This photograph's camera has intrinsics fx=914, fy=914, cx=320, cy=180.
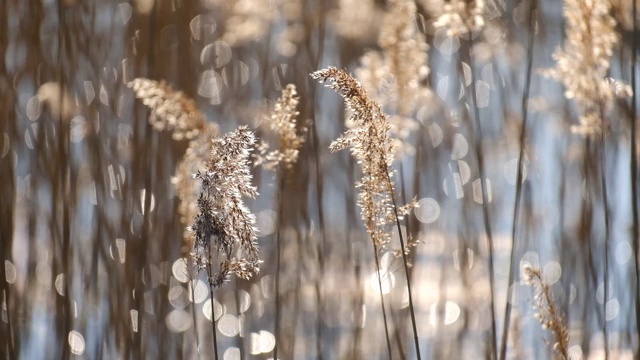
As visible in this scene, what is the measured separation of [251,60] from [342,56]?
0.88 feet

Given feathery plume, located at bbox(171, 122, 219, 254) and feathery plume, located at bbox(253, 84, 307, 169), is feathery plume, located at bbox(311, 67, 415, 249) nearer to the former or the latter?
feathery plume, located at bbox(253, 84, 307, 169)

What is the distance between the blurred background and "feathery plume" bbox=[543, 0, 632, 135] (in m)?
0.07

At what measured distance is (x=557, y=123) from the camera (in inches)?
101

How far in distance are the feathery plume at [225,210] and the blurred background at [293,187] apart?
490mm

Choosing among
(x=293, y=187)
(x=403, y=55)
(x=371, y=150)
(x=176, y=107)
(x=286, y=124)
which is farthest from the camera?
(x=293, y=187)

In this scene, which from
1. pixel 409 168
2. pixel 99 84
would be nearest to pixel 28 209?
pixel 99 84

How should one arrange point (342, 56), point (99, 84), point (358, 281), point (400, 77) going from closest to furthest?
point (400, 77) → point (99, 84) → point (358, 281) → point (342, 56)

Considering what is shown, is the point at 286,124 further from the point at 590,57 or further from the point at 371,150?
the point at 590,57

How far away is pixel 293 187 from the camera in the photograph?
2191 millimetres

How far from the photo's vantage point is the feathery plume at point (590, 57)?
1596mm

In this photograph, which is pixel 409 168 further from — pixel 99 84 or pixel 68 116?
pixel 68 116

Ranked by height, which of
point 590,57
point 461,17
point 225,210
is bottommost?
point 225,210

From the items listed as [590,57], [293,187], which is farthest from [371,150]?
[293,187]

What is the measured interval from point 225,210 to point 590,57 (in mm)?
889
